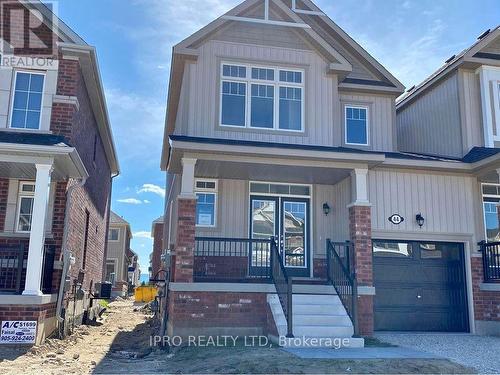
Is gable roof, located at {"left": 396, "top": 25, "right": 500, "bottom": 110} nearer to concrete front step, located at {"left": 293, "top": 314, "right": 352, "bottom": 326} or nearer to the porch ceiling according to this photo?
the porch ceiling

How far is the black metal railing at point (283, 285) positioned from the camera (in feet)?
28.8

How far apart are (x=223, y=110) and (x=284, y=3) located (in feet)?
11.9

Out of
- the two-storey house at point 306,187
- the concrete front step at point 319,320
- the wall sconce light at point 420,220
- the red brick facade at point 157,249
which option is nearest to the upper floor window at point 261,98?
the two-storey house at point 306,187

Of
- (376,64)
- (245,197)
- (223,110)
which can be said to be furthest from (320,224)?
(376,64)

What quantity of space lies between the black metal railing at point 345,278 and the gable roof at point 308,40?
4.66 m

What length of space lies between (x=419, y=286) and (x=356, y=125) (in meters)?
4.52

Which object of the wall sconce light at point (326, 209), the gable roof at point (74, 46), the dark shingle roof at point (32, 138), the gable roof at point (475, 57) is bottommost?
the wall sconce light at point (326, 209)

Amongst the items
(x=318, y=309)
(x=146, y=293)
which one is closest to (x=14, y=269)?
(x=318, y=309)

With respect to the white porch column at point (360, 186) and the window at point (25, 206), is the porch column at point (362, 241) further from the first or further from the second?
the window at point (25, 206)

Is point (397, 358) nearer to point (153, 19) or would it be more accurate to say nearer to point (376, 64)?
point (376, 64)

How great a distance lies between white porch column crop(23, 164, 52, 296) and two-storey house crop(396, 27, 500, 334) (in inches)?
371

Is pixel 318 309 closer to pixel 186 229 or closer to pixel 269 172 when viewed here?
pixel 186 229

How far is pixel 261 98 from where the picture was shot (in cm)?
1206

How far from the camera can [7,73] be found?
10742 millimetres
